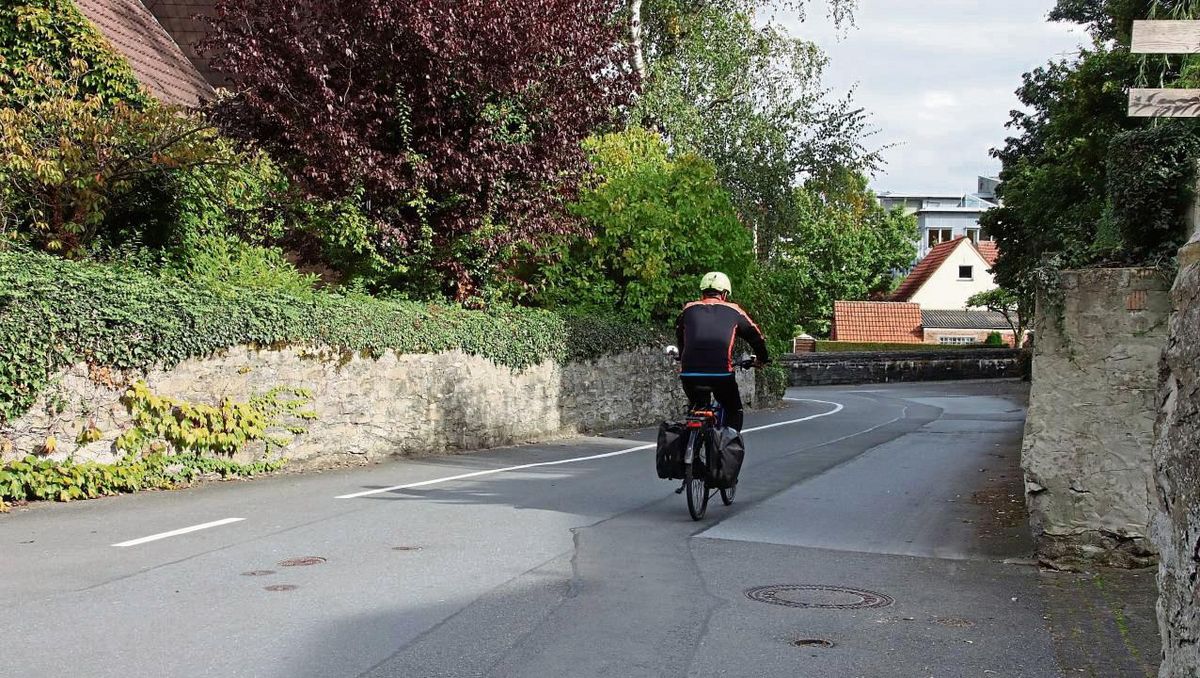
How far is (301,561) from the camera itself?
7801mm

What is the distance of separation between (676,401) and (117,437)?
1542 centimetres

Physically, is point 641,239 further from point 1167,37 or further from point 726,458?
point 1167,37

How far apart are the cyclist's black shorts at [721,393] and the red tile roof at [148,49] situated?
15351 mm

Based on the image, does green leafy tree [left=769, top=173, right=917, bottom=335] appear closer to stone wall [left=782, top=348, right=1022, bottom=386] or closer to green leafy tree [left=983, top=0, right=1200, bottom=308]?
stone wall [left=782, top=348, right=1022, bottom=386]

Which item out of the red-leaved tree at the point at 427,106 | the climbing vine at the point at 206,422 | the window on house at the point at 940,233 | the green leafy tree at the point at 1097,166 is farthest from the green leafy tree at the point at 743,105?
the window on house at the point at 940,233

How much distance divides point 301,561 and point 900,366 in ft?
163

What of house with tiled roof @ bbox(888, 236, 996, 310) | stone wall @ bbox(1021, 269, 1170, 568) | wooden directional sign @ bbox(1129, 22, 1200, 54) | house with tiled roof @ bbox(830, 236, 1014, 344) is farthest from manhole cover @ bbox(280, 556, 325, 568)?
house with tiled roof @ bbox(888, 236, 996, 310)

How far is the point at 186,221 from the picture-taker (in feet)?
58.9

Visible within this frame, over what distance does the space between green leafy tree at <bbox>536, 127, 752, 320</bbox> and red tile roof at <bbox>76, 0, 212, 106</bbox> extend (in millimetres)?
7792

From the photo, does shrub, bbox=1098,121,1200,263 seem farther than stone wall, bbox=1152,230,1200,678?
Yes

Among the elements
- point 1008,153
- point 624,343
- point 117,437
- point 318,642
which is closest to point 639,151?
point 624,343

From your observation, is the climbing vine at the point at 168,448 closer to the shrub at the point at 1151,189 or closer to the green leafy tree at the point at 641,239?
the shrub at the point at 1151,189

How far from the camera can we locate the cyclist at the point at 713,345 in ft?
33.4

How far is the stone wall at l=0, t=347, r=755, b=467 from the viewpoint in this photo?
11.1m
